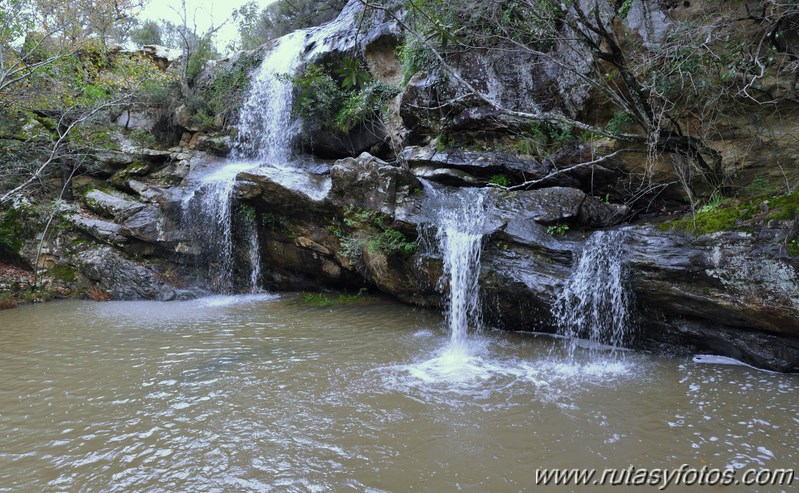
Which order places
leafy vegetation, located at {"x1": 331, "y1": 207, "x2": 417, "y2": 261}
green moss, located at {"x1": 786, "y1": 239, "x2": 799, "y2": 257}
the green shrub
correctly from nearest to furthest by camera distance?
green moss, located at {"x1": 786, "y1": 239, "x2": 799, "y2": 257} → leafy vegetation, located at {"x1": 331, "y1": 207, "x2": 417, "y2": 261} → the green shrub

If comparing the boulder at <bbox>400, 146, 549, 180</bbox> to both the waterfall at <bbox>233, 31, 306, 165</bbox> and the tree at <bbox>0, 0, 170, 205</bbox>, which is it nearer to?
the waterfall at <bbox>233, 31, 306, 165</bbox>

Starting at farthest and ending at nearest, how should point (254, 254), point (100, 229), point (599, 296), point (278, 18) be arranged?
point (278, 18)
point (100, 229)
point (254, 254)
point (599, 296)

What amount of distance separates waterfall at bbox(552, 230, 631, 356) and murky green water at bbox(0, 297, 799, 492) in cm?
51

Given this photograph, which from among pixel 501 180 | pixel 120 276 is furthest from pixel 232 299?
pixel 501 180

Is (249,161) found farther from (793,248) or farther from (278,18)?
(793,248)

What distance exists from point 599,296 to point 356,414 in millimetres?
3999

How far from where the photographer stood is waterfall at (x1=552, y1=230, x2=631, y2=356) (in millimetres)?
5898

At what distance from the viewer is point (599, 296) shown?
5984 millimetres

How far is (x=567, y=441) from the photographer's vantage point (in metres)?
3.42

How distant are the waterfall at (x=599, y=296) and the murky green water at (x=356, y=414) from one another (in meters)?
0.51

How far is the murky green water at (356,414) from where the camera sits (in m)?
3.06

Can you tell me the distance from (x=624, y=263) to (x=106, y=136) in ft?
49.3

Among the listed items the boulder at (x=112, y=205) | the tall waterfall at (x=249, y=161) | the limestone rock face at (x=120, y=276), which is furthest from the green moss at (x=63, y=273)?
the tall waterfall at (x=249, y=161)

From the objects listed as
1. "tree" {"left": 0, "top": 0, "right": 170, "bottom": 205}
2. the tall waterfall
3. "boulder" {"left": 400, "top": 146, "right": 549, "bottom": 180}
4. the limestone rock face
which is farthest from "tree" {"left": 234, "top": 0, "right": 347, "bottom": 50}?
"boulder" {"left": 400, "top": 146, "right": 549, "bottom": 180}
